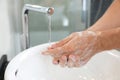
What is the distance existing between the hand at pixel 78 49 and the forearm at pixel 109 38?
0.02 metres

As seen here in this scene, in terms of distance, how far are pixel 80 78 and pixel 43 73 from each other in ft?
0.54

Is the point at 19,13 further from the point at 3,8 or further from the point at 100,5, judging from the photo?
the point at 100,5

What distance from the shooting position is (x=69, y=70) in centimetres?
107

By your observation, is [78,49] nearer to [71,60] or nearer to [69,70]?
[71,60]

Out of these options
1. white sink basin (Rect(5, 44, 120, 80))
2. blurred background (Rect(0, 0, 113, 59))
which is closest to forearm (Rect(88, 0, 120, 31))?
white sink basin (Rect(5, 44, 120, 80))

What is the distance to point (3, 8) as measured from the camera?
3.71 ft

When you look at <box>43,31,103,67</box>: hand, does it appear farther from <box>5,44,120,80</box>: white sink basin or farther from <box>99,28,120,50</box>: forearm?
<box>5,44,120,80</box>: white sink basin

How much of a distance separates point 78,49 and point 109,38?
0.11m

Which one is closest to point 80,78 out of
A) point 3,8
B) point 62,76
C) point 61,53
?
point 62,76

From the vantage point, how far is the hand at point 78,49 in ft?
2.67

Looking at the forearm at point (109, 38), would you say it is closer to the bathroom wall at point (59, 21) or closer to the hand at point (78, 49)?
the hand at point (78, 49)

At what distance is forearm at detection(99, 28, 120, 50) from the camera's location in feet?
2.69

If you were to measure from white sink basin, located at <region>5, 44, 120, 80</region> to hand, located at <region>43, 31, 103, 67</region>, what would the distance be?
176 mm

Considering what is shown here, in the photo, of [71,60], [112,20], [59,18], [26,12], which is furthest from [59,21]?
[71,60]
